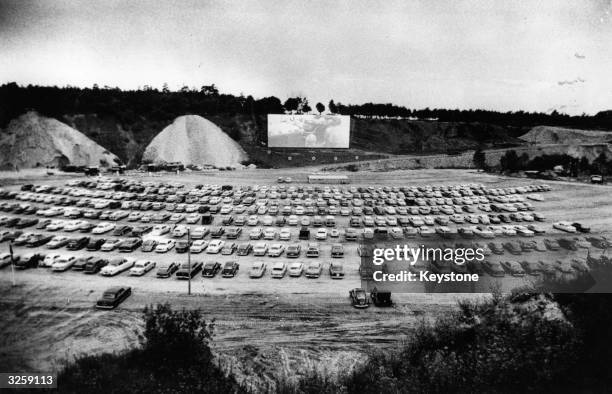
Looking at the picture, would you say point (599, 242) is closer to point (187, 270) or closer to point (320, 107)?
point (187, 270)

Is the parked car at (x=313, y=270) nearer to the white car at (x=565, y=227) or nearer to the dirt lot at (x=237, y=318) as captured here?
the dirt lot at (x=237, y=318)

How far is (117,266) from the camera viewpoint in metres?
26.9

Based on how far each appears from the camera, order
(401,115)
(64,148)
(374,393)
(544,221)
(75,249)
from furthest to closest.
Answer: (401,115) → (64,148) → (544,221) → (75,249) → (374,393)

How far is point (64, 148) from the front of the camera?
64.5 meters

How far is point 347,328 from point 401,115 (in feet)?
291

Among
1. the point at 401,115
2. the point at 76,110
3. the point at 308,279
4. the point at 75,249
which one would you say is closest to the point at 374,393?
the point at 308,279

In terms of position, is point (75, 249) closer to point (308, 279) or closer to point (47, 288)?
point (47, 288)

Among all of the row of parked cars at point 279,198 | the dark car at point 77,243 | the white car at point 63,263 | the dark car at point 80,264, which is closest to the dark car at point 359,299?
the row of parked cars at point 279,198

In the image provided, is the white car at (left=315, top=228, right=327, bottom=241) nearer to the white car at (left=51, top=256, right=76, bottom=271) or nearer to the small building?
the white car at (left=51, top=256, right=76, bottom=271)

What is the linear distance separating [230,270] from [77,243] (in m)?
11.8

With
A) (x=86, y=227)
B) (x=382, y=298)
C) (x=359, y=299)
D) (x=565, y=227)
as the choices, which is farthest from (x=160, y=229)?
(x=565, y=227)

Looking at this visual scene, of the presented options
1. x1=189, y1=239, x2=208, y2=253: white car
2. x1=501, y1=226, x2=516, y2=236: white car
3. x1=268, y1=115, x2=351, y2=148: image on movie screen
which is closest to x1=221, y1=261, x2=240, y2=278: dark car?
x1=189, y1=239, x2=208, y2=253: white car

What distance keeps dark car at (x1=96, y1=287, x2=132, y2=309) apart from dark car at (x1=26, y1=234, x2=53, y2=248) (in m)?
10.7

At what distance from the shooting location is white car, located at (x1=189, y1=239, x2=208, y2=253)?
3041 centimetres
